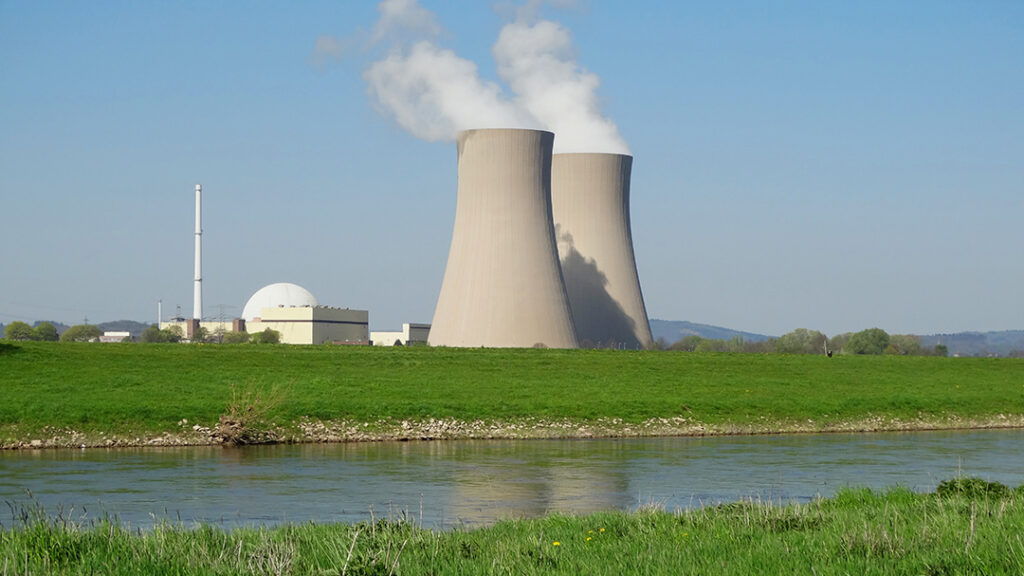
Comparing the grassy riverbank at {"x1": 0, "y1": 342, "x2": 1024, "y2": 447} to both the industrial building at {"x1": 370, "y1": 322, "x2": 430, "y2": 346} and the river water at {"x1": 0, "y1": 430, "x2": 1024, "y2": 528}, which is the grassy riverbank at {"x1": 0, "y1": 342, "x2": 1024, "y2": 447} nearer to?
the river water at {"x1": 0, "y1": 430, "x2": 1024, "y2": 528}

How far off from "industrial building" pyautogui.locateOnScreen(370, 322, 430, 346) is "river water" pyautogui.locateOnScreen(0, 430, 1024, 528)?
6517cm

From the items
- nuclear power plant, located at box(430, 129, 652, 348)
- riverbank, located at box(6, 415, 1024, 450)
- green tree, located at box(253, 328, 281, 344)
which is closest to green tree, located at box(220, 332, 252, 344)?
green tree, located at box(253, 328, 281, 344)

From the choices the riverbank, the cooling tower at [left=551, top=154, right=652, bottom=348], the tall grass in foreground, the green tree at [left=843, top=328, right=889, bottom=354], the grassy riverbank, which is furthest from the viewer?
the green tree at [left=843, top=328, right=889, bottom=354]

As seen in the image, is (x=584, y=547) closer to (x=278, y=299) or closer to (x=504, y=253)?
(x=504, y=253)

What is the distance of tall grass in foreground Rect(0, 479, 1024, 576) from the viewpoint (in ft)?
22.5

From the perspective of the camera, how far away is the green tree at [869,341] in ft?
245

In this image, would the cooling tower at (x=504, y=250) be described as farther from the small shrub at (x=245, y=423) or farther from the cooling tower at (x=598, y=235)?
the small shrub at (x=245, y=423)

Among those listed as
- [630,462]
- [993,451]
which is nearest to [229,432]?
[630,462]

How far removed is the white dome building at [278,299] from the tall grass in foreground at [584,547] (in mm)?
88061

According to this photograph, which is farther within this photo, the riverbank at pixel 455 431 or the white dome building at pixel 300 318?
→ the white dome building at pixel 300 318

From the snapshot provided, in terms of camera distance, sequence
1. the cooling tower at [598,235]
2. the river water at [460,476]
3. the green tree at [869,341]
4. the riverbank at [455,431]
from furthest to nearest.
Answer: the green tree at [869,341] < the cooling tower at [598,235] < the riverbank at [455,431] < the river water at [460,476]

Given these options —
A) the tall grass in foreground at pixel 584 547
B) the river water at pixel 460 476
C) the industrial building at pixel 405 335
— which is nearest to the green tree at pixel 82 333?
the industrial building at pixel 405 335

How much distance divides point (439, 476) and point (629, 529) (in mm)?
7082

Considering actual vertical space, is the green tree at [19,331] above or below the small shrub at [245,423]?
above
